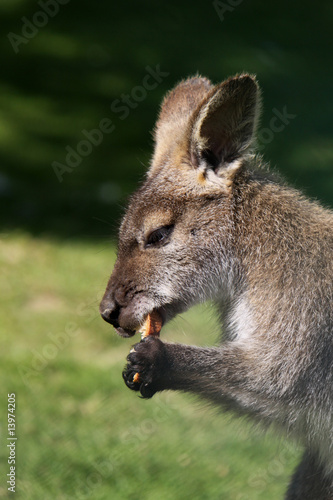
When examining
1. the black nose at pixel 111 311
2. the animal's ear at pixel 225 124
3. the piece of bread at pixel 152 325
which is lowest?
the black nose at pixel 111 311

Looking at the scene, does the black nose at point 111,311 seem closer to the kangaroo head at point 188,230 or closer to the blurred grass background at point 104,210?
the kangaroo head at point 188,230

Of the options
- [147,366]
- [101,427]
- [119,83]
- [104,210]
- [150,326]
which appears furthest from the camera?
[119,83]

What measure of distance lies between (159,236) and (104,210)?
4.72 metres

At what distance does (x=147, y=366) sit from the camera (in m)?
3.19

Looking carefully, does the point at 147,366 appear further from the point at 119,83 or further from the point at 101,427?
the point at 119,83

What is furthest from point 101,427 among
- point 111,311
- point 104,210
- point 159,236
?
point 104,210

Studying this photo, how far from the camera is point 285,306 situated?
3.38m

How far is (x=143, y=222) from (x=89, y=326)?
3.09 metres

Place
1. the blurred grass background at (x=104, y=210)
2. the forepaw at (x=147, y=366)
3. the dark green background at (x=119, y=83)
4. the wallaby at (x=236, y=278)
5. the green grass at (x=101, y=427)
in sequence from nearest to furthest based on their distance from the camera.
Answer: the forepaw at (x=147, y=366), the wallaby at (x=236, y=278), the green grass at (x=101, y=427), the blurred grass background at (x=104, y=210), the dark green background at (x=119, y=83)

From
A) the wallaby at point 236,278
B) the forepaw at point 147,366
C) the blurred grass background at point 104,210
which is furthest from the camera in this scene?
the blurred grass background at point 104,210

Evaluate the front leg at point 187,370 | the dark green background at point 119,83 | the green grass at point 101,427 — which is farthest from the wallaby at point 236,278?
the dark green background at point 119,83

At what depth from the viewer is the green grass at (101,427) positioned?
15.1 feet

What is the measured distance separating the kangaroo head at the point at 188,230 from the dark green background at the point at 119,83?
4.30m

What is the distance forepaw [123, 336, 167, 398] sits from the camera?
3.19 m
